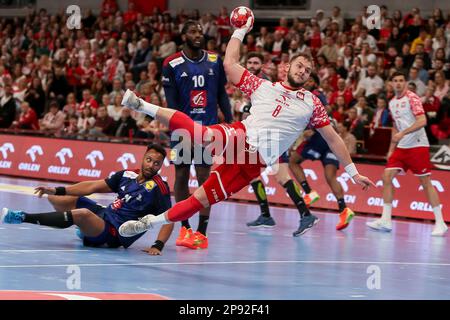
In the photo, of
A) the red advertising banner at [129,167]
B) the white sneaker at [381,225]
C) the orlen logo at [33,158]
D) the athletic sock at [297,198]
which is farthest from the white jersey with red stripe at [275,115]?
the orlen logo at [33,158]

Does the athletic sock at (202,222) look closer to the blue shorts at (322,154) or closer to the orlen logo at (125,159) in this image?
the blue shorts at (322,154)

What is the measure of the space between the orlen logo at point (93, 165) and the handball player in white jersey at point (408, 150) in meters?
7.66

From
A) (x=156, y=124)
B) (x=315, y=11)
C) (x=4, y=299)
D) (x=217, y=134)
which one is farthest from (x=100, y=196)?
(x=315, y=11)

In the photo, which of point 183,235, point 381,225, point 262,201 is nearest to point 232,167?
point 183,235

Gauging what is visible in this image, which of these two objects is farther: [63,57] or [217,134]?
[63,57]

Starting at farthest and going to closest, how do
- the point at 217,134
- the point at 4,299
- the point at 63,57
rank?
1. the point at 63,57
2. the point at 217,134
3. the point at 4,299

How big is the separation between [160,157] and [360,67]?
36.4 feet

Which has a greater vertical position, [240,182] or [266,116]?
[266,116]

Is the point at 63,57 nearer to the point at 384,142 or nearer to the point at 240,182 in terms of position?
the point at 384,142

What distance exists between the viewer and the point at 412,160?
1424 centimetres

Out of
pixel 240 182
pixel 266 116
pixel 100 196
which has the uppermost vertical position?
pixel 266 116

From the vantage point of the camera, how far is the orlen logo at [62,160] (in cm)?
2052

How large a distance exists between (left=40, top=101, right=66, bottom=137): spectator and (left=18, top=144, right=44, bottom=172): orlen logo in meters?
1.08

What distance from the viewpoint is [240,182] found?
9.72 meters
